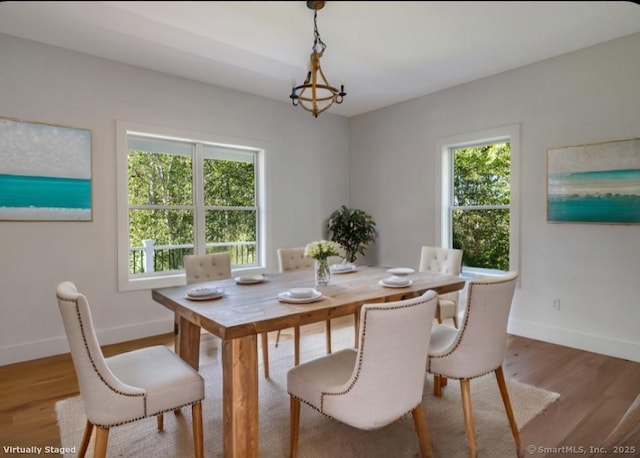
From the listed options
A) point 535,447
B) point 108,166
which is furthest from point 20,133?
point 535,447

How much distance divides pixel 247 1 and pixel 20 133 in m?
3.32

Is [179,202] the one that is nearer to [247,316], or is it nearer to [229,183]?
[229,183]

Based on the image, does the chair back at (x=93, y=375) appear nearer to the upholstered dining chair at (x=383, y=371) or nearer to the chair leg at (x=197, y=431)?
the chair leg at (x=197, y=431)

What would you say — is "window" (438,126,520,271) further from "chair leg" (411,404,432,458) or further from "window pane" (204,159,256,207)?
"chair leg" (411,404,432,458)

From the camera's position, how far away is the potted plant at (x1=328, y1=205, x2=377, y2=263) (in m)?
4.78

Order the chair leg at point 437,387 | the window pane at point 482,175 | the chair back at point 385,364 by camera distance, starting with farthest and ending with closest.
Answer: the window pane at point 482,175 → the chair leg at point 437,387 → the chair back at point 385,364

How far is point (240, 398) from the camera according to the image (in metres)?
1.53

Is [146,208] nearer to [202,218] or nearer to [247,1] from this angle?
[202,218]

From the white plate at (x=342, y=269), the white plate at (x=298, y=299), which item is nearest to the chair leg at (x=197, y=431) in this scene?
the white plate at (x=298, y=299)

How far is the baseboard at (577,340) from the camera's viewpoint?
2.96m

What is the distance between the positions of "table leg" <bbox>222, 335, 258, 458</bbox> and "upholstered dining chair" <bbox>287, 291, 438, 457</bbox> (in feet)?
0.85

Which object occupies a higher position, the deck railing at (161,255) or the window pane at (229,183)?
the window pane at (229,183)

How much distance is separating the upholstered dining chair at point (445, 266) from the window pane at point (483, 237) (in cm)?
94

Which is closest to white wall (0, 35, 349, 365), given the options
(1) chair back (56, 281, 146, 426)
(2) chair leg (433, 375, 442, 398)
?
(1) chair back (56, 281, 146, 426)
